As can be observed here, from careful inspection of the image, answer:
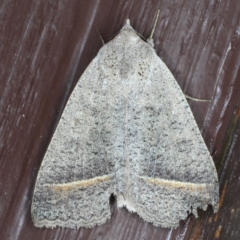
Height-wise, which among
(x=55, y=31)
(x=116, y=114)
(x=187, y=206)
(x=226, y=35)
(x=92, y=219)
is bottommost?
(x=92, y=219)

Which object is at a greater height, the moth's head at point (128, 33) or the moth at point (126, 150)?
the moth's head at point (128, 33)

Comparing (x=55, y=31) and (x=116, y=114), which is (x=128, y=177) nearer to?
(x=116, y=114)

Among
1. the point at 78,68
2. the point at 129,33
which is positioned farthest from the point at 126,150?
the point at 129,33

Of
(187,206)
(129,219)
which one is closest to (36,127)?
(129,219)

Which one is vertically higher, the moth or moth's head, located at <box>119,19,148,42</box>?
moth's head, located at <box>119,19,148,42</box>

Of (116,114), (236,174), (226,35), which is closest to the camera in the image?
(236,174)
